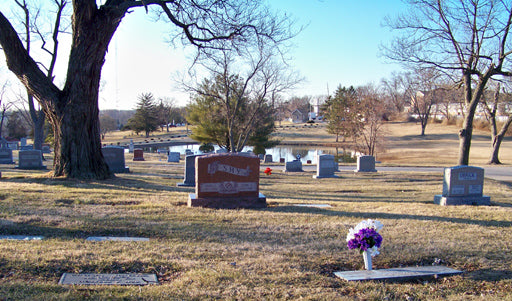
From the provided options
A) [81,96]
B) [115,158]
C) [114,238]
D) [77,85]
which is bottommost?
[114,238]

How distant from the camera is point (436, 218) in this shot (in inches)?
323

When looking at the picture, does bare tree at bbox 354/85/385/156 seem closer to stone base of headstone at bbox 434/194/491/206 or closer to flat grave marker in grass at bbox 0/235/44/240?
stone base of headstone at bbox 434/194/491/206

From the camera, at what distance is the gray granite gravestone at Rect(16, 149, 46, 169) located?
783 inches

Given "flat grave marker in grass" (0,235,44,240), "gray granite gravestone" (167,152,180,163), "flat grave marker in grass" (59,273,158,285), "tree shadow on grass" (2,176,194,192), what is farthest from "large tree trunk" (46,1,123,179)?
"gray granite gravestone" (167,152,180,163)

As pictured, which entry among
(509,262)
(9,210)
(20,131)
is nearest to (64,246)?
(9,210)

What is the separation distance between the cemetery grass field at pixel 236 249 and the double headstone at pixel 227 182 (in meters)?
0.48

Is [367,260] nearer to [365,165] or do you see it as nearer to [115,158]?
[115,158]

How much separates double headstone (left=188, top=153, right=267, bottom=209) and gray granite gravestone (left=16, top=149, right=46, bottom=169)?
47.6ft

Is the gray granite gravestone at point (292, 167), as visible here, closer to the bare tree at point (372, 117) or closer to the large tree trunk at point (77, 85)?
the large tree trunk at point (77, 85)

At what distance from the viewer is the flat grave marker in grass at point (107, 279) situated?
4.15m

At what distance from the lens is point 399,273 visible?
4820 millimetres

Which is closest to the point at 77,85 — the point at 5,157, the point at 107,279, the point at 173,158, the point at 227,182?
the point at 227,182

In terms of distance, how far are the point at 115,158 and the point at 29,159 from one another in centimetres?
472

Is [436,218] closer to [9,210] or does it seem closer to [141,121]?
[9,210]
